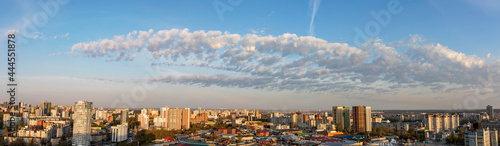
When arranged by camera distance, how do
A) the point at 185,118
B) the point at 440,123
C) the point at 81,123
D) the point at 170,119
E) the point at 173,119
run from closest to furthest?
the point at 81,123 < the point at 440,123 < the point at 170,119 < the point at 173,119 < the point at 185,118

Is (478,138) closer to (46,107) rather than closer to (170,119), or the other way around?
(170,119)

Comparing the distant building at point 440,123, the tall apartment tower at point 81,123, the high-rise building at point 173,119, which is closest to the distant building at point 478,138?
the distant building at point 440,123

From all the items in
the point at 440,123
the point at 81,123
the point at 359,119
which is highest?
the point at 81,123

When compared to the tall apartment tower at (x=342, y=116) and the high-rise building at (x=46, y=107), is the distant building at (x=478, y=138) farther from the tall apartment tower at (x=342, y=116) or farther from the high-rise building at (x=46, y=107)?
the high-rise building at (x=46, y=107)

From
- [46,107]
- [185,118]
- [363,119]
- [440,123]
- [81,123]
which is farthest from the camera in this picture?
[46,107]

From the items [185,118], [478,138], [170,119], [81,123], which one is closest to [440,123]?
[478,138]

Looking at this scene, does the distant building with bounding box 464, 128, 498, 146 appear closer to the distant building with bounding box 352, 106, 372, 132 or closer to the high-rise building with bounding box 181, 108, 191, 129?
the distant building with bounding box 352, 106, 372, 132

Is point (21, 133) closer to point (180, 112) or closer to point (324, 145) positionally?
point (180, 112)

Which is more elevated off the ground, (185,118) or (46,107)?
(46,107)
